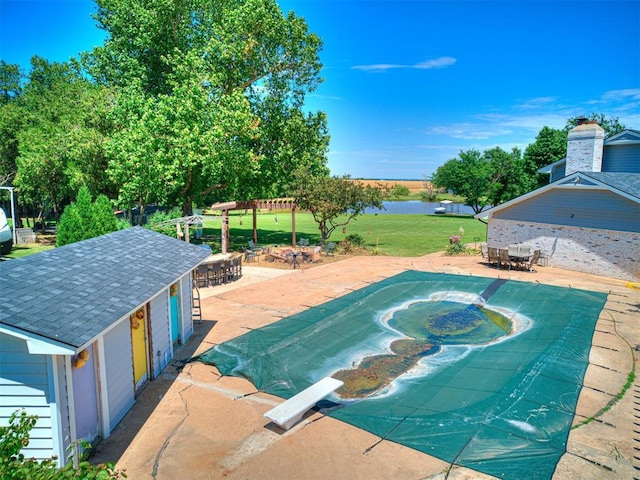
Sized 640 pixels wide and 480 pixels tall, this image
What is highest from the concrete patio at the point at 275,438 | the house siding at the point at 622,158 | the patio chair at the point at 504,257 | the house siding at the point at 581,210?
the house siding at the point at 622,158

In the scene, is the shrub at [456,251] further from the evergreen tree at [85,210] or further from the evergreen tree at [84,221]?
the evergreen tree at [85,210]

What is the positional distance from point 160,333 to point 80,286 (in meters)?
3.33

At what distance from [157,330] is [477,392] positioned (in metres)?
7.15

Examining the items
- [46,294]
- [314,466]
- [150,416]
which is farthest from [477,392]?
[46,294]

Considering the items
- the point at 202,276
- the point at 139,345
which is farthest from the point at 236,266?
the point at 139,345

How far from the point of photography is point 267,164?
1119 inches

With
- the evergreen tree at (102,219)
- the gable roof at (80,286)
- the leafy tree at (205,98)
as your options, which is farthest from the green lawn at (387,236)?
the gable roof at (80,286)

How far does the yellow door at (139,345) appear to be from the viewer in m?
9.18

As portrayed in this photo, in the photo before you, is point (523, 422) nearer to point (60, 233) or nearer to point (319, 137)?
point (60, 233)

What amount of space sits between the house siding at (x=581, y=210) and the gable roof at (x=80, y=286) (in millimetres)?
18746

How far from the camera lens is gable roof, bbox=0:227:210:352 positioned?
19.3ft

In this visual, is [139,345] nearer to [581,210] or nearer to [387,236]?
[581,210]

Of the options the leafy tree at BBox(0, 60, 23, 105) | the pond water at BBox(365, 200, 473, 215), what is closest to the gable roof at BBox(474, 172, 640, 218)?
the pond water at BBox(365, 200, 473, 215)

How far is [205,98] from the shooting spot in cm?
2494
